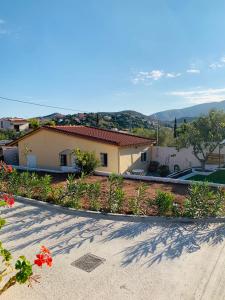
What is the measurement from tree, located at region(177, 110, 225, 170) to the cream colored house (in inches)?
177

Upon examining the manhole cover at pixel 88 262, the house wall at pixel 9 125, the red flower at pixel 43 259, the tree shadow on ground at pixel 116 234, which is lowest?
the manhole cover at pixel 88 262

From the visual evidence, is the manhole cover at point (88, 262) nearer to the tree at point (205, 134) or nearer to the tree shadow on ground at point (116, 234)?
the tree shadow on ground at point (116, 234)

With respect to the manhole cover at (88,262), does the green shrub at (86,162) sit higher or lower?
higher

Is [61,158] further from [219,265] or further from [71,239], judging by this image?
[219,265]

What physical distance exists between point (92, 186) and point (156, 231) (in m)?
3.58

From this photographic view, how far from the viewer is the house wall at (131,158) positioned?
23609 mm

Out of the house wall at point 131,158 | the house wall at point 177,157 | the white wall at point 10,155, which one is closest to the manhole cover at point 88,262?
the house wall at point 131,158

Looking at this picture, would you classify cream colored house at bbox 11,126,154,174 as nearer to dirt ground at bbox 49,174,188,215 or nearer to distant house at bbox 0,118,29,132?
dirt ground at bbox 49,174,188,215

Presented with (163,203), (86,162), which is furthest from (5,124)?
(163,203)

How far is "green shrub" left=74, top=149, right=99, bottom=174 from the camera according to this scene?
795 inches

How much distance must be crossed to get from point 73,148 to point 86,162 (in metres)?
4.36

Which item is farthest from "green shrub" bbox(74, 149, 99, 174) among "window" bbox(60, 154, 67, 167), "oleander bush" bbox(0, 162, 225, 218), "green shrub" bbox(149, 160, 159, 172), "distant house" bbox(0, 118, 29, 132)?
"distant house" bbox(0, 118, 29, 132)

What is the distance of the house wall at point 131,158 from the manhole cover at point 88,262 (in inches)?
603

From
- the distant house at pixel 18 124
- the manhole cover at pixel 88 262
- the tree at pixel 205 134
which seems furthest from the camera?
the distant house at pixel 18 124
